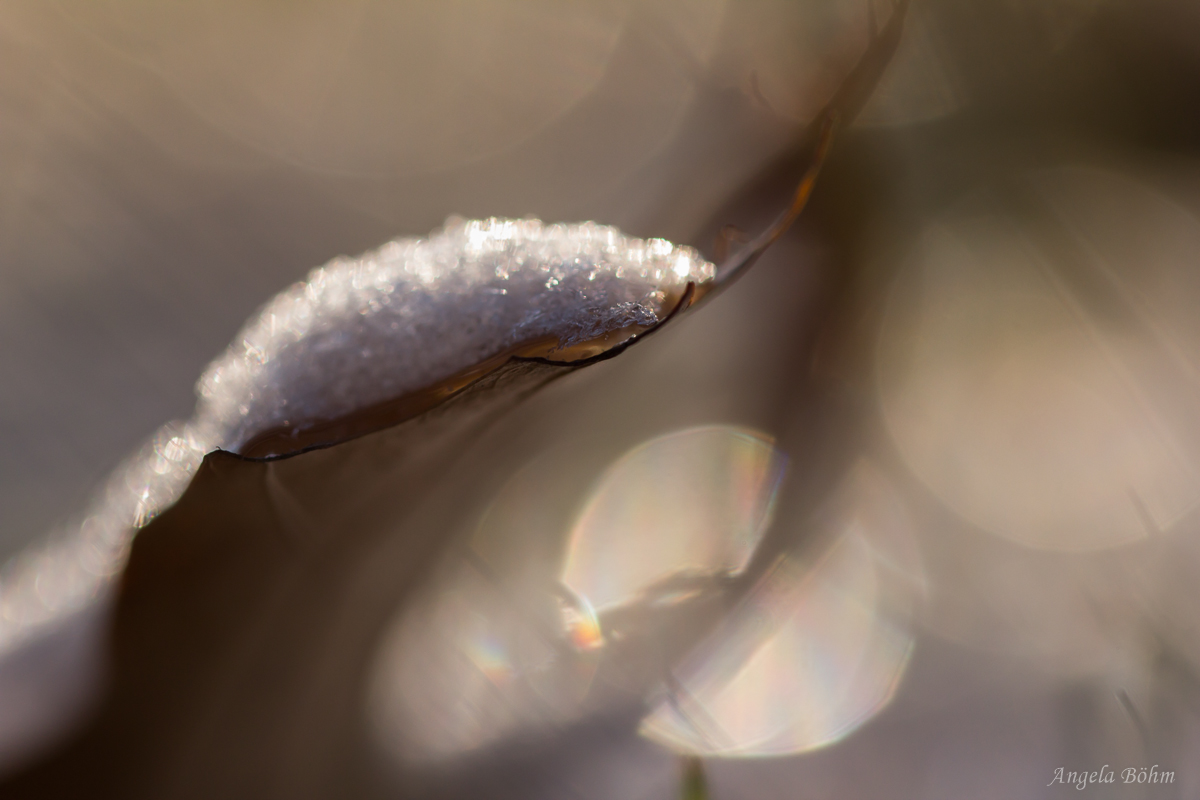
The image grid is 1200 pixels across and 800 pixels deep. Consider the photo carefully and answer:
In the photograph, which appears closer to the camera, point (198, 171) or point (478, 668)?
point (478, 668)

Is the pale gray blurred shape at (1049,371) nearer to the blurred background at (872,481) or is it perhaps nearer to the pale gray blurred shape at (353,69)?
the blurred background at (872,481)

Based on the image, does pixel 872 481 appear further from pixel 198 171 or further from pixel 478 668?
pixel 198 171

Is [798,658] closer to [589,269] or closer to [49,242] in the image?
[589,269]

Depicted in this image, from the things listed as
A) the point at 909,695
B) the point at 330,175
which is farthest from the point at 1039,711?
the point at 330,175

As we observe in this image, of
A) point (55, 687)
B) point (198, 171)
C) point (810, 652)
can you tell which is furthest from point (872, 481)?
point (198, 171)

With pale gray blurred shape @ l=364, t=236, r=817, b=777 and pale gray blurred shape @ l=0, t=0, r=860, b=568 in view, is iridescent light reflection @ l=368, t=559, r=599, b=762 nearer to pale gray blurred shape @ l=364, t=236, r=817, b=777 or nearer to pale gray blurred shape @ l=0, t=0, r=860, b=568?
pale gray blurred shape @ l=364, t=236, r=817, b=777

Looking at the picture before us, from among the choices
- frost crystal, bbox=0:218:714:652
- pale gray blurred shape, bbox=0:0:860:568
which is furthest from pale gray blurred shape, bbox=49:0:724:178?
frost crystal, bbox=0:218:714:652
